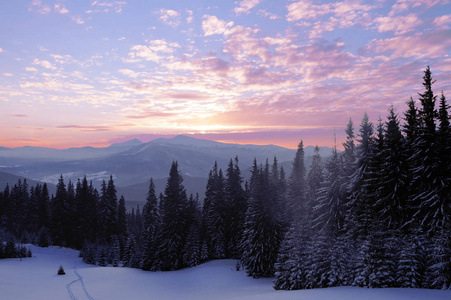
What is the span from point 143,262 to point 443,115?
5073cm

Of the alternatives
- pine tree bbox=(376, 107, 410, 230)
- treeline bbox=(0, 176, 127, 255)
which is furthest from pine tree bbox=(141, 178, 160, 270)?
pine tree bbox=(376, 107, 410, 230)

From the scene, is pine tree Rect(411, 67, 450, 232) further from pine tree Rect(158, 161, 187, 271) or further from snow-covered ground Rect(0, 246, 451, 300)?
pine tree Rect(158, 161, 187, 271)

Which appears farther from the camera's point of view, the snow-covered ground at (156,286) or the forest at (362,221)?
the forest at (362,221)

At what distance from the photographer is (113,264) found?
69.2 meters

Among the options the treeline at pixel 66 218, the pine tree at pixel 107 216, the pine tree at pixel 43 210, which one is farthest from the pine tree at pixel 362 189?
the pine tree at pixel 43 210

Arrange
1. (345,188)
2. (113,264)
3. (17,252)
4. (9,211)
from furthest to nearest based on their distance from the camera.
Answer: (9,211)
(113,264)
(17,252)
(345,188)

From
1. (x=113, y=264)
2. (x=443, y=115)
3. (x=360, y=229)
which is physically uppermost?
(x=443, y=115)

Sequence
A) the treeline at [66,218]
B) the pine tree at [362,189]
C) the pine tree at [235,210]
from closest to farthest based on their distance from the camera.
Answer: the pine tree at [362,189] → the pine tree at [235,210] → the treeline at [66,218]

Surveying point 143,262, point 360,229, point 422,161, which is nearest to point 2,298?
point 143,262

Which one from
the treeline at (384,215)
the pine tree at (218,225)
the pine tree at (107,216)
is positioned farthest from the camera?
the pine tree at (107,216)

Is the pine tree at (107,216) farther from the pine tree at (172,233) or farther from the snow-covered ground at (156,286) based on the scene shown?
the pine tree at (172,233)

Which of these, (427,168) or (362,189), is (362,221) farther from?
(427,168)

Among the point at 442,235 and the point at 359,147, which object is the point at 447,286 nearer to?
the point at 442,235

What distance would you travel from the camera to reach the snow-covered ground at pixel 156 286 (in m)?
21.3
